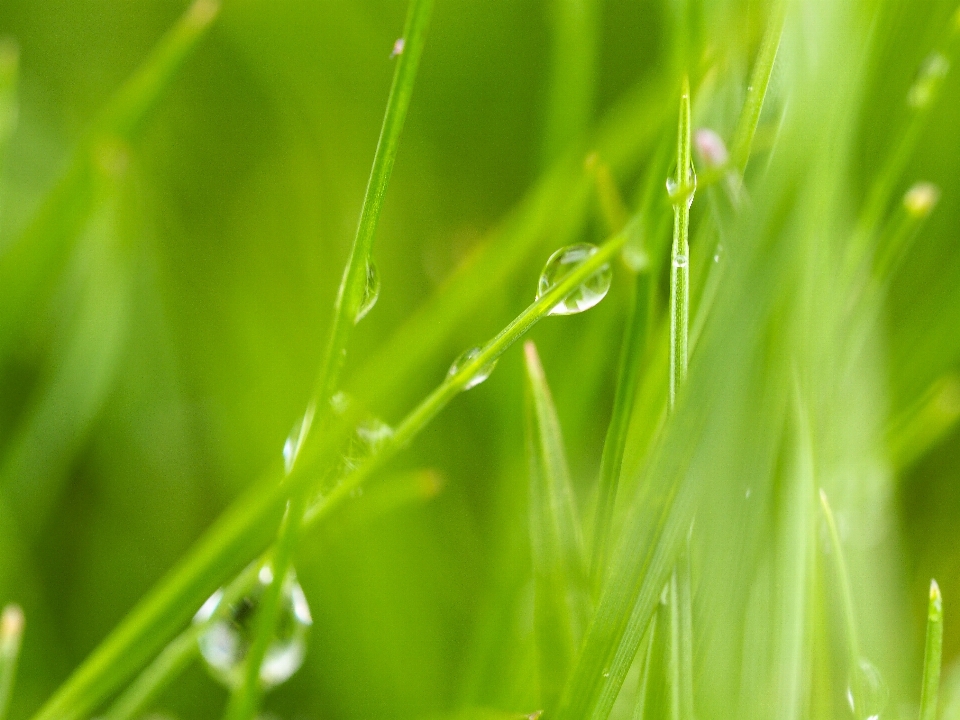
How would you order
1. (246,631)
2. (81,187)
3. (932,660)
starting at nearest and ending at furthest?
(932,660) < (246,631) < (81,187)

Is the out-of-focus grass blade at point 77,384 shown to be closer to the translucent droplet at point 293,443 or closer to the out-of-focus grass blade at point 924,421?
the translucent droplet at point 293,443

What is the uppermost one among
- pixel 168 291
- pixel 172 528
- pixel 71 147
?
pixel 71 147

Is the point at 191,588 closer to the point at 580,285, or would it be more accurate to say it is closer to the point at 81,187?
the point at 580,285

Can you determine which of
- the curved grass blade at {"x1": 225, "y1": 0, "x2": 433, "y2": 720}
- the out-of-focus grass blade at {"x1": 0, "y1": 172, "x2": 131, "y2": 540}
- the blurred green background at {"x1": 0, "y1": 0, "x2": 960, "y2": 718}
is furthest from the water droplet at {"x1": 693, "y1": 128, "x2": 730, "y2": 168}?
the out-of-focus grass blade at {"x1": 0, "y1": 172, "x2": 131, "y2": 540}

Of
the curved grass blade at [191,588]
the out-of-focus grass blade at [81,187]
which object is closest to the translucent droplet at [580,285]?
the curved grass blade at [191,588]

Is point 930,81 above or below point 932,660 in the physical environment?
above

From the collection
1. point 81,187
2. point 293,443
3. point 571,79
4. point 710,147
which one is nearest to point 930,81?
point 710,147

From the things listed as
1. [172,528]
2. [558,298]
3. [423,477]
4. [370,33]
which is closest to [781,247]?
[558,298]

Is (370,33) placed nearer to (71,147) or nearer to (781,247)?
(71,147)
